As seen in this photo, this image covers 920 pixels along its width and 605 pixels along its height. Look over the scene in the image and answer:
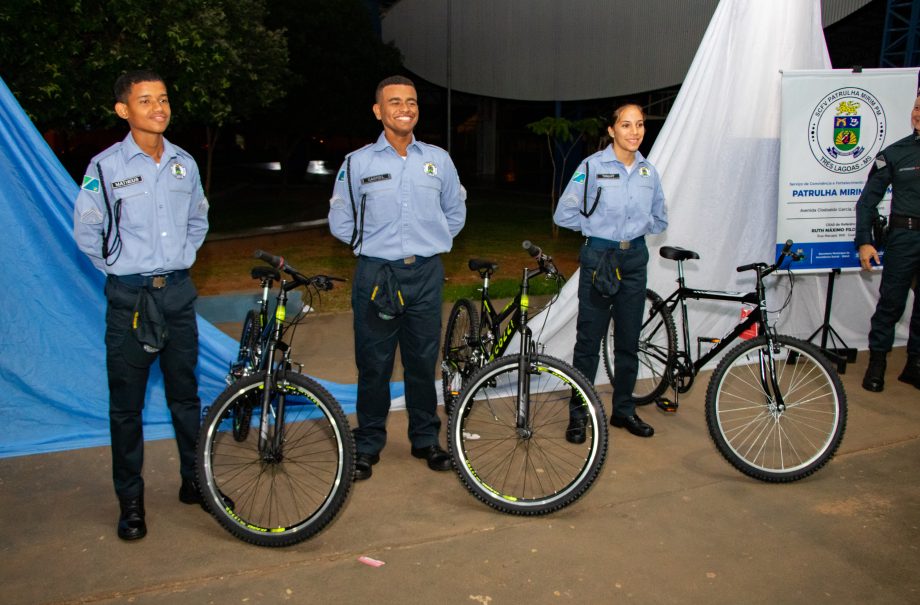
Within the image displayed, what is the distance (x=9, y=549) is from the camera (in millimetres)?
3822

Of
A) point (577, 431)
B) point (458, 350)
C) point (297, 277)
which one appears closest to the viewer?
point (297, 277)

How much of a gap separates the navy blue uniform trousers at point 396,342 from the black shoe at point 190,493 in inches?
35.8

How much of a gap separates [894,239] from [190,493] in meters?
5.06

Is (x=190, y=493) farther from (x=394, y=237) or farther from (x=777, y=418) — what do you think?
(x=777, y=418)

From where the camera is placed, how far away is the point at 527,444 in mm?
4699

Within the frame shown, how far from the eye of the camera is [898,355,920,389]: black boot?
6203 mm

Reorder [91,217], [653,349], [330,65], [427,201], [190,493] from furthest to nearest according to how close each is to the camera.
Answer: [330,65], [653,349], [427,201], [190,493], [91,217]

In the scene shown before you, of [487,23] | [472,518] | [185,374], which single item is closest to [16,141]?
[185,374]

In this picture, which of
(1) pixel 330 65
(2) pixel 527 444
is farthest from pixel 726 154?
(1) pixel 330 65

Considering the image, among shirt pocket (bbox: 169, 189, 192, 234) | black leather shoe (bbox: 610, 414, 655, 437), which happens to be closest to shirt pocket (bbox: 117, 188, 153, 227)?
shirt pocket (bbox: 169, 189, 192, 234)

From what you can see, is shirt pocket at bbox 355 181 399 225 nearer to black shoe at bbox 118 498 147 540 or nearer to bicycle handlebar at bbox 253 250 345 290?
bicycle handlebar at bbox 253 250 345 290

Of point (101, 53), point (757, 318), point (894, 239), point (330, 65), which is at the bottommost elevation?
point (757, 318)

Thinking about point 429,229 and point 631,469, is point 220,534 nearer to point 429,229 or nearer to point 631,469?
point 429,229

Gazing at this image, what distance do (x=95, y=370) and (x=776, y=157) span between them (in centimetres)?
518
